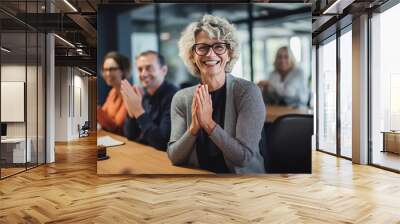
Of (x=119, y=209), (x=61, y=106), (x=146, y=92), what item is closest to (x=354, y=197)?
(x=119, y=209)

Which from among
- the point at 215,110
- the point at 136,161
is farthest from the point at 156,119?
the point at 215,110

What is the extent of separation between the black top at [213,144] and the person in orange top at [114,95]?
133 centimetres

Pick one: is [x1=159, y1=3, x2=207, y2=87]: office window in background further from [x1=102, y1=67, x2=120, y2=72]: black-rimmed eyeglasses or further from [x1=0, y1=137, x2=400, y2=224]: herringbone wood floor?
[x1=0, y1=137, x2=400, y2=224]: herringbone wood floor

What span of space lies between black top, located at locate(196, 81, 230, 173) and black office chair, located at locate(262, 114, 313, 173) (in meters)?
0.71

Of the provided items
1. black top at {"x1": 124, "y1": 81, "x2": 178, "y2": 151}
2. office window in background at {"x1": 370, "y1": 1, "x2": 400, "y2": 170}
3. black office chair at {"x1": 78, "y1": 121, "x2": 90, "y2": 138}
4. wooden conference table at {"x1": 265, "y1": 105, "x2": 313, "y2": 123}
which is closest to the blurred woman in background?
wooden conference table at {"x1": 265, "y1": 105, "x2": 313, "y2": 123}

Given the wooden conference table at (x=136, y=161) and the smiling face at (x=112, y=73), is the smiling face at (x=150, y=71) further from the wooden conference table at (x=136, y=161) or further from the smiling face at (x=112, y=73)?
the wooden conference table at (x=136, y=161)

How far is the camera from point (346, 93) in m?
9.07

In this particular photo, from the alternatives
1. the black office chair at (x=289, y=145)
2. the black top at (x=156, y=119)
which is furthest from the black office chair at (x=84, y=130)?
the black office chair at (x=289, y=145)

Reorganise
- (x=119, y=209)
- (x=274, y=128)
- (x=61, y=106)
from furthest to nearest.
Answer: (x=61, y=106), (x=274, y=128), (x=119, y=209)

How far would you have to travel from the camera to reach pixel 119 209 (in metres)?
4.31

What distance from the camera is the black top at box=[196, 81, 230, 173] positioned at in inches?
241

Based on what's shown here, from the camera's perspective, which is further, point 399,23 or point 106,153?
point 399,23

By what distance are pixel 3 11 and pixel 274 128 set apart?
4701 millimetres

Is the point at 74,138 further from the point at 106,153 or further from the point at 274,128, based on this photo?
the point at 274,128
